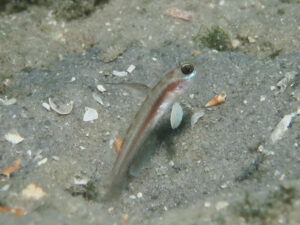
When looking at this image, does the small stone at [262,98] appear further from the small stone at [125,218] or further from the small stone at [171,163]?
the small stone at [125,218]

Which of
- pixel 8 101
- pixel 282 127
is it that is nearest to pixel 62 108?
pixel 8 101

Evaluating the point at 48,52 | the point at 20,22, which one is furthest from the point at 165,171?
the point at 20,22

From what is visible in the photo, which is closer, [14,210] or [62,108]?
[14,210]

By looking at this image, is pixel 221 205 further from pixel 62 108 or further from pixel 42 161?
pixel 62 108

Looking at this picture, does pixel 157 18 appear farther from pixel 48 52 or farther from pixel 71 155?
pixel 71 155

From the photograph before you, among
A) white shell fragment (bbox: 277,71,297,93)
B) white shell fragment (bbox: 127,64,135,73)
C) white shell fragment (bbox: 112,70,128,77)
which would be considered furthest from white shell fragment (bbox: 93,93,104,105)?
white shell fragment (bbox: 277,71,297,93)
